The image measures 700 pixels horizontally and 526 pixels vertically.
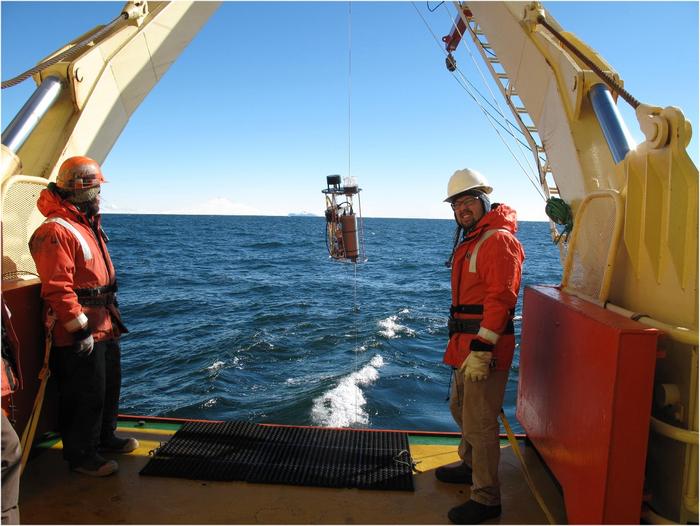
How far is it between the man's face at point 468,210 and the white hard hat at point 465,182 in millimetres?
61

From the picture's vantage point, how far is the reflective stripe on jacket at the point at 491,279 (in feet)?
9.58

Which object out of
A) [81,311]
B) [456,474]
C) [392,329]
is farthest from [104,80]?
[392,329]

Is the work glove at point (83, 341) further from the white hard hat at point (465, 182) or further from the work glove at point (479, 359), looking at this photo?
the white hard hat at point (465, 182)

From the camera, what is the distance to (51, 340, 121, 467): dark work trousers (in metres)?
3.43

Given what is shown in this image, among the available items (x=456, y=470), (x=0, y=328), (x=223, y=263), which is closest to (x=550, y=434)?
(x=456, y=470)

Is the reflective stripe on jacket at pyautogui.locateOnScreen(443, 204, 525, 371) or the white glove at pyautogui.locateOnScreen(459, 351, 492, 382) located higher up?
the reflective stripe on jacket at pyautogui.locateOnScreen(443, 204, 525, 371)

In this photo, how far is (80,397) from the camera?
11.3 ft

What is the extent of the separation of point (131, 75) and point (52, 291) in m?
2.49

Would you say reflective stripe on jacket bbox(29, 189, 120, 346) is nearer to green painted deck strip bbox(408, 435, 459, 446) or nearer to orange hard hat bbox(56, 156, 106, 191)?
orange hard hat bbox(56, 156, 106, 191)

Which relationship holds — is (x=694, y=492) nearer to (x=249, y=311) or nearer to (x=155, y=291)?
(x=249, y=311)

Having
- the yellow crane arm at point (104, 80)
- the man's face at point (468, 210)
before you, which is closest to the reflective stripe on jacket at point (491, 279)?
the man's face at point (468, 210)

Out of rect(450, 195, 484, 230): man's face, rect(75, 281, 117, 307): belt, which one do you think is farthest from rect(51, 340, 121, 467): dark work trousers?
rect(450, 195, 484, 230): man's face

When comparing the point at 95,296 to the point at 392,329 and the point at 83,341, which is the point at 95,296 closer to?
the point at 83,341

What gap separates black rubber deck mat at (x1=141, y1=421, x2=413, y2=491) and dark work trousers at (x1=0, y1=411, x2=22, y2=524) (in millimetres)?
1178
